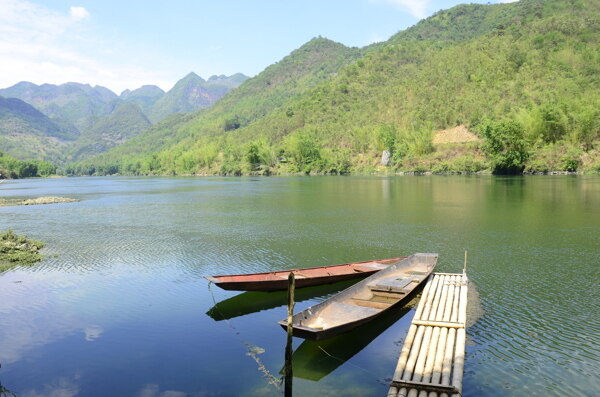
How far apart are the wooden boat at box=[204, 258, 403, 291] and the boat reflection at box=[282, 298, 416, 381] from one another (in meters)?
3.58

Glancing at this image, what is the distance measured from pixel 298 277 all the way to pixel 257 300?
1830 millimetres

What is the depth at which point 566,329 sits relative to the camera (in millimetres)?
12648

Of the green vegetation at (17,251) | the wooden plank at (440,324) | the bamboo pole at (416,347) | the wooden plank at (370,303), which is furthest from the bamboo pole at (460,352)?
the green vegetation at (17,251)

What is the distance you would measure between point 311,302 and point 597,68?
487 feet

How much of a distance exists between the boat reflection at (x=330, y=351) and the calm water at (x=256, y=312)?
0.18ft

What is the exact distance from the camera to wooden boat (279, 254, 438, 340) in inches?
433

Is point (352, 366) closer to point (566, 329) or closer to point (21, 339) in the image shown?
point (566, 329)

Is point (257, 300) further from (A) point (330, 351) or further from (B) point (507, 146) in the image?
(B) point (507, 146)

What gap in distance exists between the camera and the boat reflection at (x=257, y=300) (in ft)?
49.8

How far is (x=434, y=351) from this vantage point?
10.2m

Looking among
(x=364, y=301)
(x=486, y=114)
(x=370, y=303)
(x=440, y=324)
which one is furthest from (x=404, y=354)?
(x=486, y=114)

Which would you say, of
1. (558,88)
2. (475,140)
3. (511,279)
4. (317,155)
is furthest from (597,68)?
(511,279)

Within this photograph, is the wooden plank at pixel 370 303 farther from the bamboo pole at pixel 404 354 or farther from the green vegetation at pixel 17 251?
the green vegetation at pixel 17 251

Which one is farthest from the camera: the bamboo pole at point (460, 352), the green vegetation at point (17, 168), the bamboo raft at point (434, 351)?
the green vegetation at point (17, 168)
